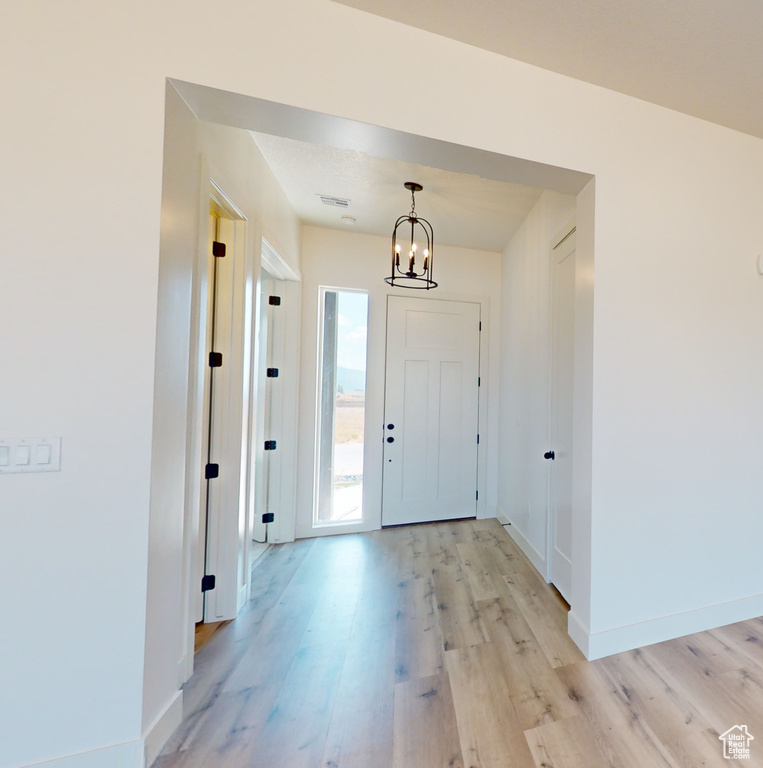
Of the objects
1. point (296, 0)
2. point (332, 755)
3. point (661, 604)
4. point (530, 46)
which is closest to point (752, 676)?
point (661, 604)

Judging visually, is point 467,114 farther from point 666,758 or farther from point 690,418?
point 666,758

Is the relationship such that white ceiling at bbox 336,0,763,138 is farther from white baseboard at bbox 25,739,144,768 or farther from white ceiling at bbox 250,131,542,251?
white baseboard at bbox 25,739,144,768

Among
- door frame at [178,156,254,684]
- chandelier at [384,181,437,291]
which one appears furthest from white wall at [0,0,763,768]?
chandelier at [384,181,437,291]

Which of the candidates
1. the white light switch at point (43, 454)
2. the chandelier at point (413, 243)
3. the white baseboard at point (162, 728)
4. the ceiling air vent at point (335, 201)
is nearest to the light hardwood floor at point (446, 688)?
the white baseboard at point (162, 728)

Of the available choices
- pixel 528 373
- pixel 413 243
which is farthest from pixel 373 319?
pixel 528 373

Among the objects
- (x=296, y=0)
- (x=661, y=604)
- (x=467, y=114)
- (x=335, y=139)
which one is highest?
(x=296, y=0)

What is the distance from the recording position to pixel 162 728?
3.64 ft

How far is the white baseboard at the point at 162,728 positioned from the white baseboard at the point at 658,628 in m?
1.80

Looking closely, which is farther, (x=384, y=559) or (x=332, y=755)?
(x=384, y=559)

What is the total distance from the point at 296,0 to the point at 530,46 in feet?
3.18

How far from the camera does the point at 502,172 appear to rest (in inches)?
59.9

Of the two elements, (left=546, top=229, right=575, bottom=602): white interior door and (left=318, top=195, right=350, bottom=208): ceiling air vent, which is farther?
(left=318, top=195, right=350, bottom=208): ceiling air vent

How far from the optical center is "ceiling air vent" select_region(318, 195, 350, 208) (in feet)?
7.93

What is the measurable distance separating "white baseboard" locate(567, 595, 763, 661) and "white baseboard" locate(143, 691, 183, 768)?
1805 mm
